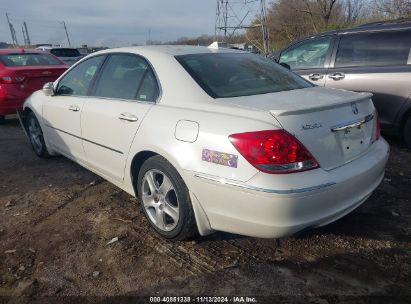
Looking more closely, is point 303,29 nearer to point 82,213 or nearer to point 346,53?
point 346,53

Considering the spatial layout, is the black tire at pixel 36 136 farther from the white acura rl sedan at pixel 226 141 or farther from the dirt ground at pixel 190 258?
the white acura rl sedan at pixel 226 141

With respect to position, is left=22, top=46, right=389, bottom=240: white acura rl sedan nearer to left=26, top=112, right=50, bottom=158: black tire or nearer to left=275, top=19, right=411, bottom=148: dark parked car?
left=26, top=112, right=50, bottom=158: black tire

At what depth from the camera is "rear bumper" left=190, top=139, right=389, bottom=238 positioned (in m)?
2.30

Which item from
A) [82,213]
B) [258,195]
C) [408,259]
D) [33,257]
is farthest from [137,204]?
[408,259]

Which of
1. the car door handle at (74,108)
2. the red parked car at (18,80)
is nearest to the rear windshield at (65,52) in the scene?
the red parked car at (18,80)

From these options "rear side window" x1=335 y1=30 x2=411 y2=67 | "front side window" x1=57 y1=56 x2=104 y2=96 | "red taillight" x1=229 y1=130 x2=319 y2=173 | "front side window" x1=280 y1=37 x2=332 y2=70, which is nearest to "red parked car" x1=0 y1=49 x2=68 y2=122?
"front side window" x1=57 y1=56 x2=104 y2=96

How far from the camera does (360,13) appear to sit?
22328 millimetres

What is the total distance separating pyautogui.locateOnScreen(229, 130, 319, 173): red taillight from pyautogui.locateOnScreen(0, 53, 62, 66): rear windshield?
6874mm

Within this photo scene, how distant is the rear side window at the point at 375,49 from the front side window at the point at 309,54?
0.25 metres

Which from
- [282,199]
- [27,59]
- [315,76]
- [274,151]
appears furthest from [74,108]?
[27,59]

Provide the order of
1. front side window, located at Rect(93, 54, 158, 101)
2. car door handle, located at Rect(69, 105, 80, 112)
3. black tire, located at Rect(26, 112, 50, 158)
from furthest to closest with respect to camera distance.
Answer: black tire, located at Rect(26, 112, 50, 158) → car door handle, located at Rect(69, 105, 80, 112) → front side window, located at Rect(93, 54, 158, 101)

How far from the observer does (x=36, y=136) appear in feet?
17.6

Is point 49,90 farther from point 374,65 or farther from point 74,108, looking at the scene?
point 374,65

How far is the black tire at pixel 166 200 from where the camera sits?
2.76 m
